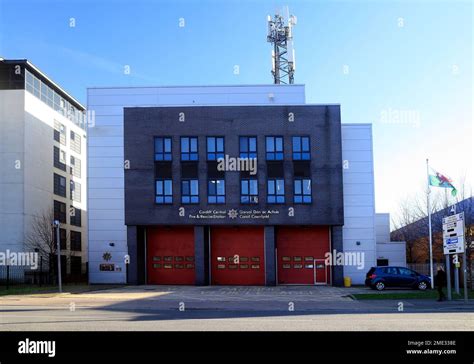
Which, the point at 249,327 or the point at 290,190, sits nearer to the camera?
the point at 249,327

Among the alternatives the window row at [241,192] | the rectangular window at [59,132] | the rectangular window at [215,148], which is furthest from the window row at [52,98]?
the rectangular window at [215,148]

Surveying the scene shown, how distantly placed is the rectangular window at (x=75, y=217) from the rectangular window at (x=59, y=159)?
5159mm

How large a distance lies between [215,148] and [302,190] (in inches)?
Answer: 295

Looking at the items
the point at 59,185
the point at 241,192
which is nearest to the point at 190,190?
the point at 241,192

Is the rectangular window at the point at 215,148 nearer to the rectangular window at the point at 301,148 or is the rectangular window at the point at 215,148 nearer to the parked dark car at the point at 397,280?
the rectangular window at the point at 301,148

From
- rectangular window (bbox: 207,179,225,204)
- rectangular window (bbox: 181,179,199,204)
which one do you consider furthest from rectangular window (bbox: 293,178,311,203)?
rectangular window (bbox: 181,179,199,204)

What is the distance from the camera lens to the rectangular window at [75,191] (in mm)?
64438

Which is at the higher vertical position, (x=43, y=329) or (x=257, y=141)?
(x=257, y=141)

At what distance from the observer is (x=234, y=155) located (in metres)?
43.9

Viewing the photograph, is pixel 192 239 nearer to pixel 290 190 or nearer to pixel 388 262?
pixel 290 190
